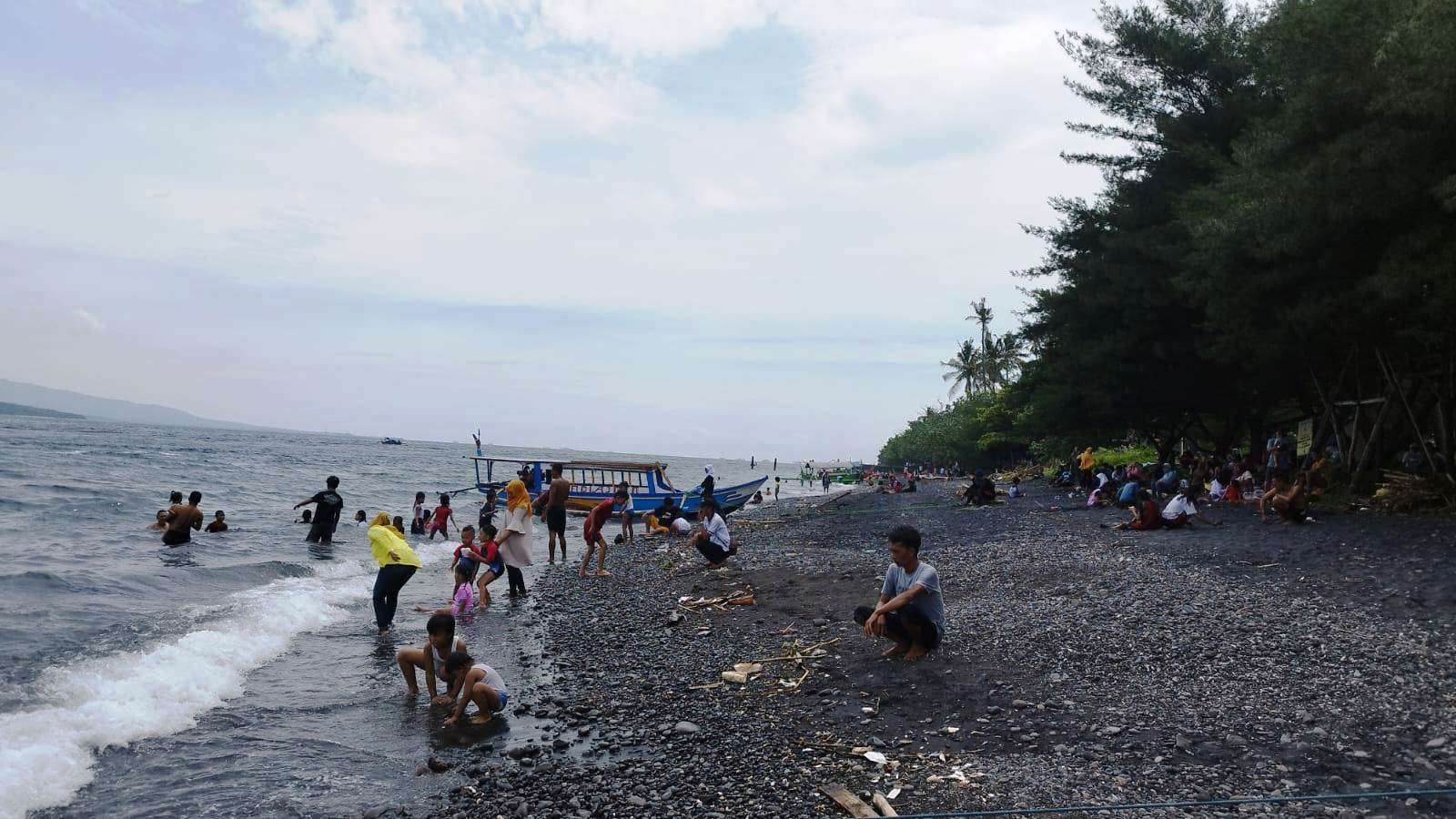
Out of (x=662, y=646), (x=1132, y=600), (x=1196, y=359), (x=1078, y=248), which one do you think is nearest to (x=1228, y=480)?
(x=1196, y=359)

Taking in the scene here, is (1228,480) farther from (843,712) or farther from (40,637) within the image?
(40,637)

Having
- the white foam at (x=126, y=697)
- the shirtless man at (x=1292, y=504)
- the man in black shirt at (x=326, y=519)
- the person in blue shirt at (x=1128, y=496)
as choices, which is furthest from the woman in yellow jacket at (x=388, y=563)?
the person in blue shirt at (x=1128, y=496)

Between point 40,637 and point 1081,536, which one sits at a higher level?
point 1081,536

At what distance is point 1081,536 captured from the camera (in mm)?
18453

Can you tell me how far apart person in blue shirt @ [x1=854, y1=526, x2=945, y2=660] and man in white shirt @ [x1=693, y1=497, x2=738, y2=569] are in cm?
778

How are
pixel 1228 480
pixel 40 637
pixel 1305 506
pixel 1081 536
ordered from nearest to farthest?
1. pixel 40 637
2. pixel 1305 506
3. pixel 1081 536
4. pixel 1228 480

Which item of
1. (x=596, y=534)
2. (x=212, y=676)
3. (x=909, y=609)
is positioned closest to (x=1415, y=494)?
(x=909, y=609)

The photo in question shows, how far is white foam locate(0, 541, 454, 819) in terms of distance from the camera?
685cm

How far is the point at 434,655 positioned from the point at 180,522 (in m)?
16.4

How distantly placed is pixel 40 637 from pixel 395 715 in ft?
21.7

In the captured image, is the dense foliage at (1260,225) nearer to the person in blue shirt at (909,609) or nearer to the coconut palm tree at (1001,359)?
the person in blue shirt at (909,609)

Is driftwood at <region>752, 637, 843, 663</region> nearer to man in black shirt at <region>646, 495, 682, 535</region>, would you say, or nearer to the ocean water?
the ocean water

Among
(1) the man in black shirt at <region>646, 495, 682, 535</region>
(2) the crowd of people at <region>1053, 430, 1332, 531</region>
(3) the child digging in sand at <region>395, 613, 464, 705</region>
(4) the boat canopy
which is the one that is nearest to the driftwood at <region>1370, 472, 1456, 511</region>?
(2) the crowd of people at <region>1053, 430, 1332, 531</region>

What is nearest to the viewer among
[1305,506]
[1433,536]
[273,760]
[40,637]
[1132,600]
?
[273,760]
